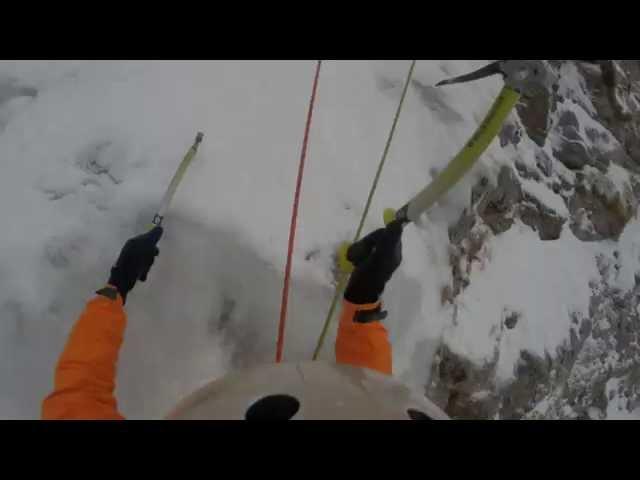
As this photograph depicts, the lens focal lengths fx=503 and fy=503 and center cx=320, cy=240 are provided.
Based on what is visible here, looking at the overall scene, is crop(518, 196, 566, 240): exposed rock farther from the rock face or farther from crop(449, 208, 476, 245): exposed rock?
crop(449, 208, 476, 245): exposed rock

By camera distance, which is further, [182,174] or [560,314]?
[560,314]

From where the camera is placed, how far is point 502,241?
373 cm

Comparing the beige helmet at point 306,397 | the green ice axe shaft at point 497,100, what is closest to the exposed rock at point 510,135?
the green ice axe shaft at point 497,100

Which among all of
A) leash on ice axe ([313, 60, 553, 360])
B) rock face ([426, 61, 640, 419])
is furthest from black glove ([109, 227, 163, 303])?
rock face ([426, 61, 640, 419])

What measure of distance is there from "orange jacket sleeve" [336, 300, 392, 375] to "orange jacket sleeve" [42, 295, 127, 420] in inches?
28.6

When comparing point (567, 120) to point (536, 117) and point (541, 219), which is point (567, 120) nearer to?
point (536, 117)

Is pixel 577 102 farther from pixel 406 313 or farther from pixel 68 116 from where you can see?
pixel 68 116

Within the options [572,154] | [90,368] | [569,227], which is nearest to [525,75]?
[90,368]

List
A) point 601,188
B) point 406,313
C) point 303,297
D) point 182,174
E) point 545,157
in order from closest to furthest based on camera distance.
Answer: point 182,174
point 303,297
point 406,313
point 545,157
point 601,188

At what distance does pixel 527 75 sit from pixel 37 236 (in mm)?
1635

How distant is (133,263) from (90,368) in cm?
39

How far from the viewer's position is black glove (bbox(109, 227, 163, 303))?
1580mm
